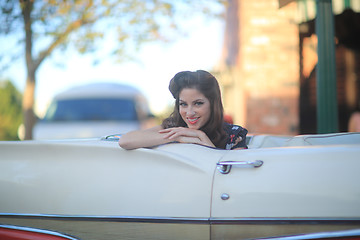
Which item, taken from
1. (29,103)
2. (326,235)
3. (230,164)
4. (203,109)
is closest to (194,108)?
(203,109)

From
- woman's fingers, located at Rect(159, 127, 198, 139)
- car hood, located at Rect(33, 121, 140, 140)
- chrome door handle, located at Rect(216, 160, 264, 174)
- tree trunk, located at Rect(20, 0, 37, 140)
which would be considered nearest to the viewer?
chrome door handle, located at Rect(216, 160, 264, 174)

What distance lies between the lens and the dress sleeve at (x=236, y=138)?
6.86 feet

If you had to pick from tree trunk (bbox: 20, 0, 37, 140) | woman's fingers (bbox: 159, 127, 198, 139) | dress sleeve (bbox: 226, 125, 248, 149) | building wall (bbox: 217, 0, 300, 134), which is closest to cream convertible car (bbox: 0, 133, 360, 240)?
woman's fingers (bbox: 159, 127, 198, 139)

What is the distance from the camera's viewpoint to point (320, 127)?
9.70 feet

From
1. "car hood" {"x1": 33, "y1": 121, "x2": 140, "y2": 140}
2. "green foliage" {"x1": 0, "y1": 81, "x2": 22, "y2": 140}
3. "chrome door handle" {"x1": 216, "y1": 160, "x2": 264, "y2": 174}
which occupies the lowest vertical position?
"chrome door handle" {"x1": 216, "y1": 160, "x2": 264, "y2": 174}

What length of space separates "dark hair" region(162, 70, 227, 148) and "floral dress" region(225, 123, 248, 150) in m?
0.03

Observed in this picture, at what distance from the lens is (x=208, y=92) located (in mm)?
2197

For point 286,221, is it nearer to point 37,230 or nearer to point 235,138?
point 235,138

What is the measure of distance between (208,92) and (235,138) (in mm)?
310

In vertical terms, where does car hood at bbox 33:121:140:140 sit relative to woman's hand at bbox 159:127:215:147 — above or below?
above

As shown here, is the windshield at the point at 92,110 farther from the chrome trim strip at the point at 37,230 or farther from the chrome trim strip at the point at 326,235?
the chrome trim strip at the point at 326,235

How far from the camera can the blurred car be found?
19.5ft

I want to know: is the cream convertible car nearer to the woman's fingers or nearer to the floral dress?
the woman's fingers

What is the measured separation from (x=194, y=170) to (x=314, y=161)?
0.44 m
